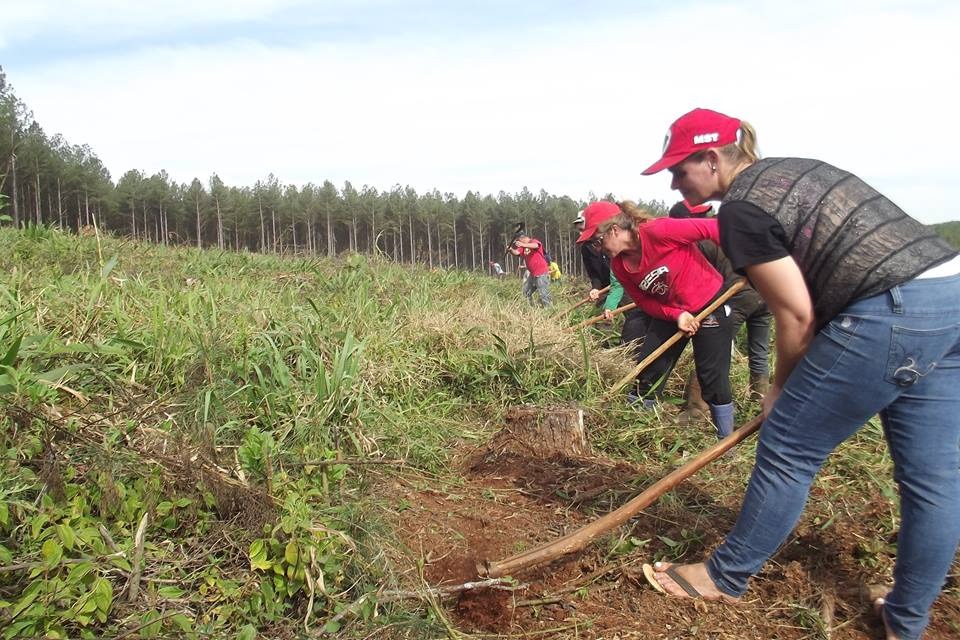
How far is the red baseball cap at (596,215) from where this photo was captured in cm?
391

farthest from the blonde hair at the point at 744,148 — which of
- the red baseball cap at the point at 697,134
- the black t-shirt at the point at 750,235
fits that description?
the black t-shirt at the point at 750,235

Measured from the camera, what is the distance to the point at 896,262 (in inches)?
65.3

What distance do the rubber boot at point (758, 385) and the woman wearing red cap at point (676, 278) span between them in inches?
36.5

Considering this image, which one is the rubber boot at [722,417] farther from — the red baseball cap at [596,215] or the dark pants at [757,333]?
the red baseball cap at [596,215]

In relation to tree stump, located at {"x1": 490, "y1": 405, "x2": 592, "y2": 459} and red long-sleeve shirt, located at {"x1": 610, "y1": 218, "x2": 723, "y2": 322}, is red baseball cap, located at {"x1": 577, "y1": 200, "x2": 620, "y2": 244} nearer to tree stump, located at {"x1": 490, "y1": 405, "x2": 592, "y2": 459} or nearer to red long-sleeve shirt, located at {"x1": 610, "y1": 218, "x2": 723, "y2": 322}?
red long-sleeve shirt, located at {"x1": 610, "y1": 218, "x2": 723, "y2": 322}

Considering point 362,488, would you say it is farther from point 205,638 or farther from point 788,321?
point 788,321

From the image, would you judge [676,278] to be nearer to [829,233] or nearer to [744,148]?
[744,148]

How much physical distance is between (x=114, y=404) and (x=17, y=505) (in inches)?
32.8

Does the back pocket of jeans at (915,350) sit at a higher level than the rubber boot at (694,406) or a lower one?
higher

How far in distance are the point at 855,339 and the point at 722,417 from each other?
2.10 m

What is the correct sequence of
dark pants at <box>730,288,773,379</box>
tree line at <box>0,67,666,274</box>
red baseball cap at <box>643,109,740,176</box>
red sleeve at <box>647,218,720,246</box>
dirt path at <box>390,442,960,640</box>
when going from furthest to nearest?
tree line at <box>0,67,666,274</box>, dark pants at <box>730,288,773,379</box>, red sleeve at <box>647,218,720,246</box>, dirt path at <box>390,442,960,640</box>, red baseball cap at <box>643,109,740,176</box>

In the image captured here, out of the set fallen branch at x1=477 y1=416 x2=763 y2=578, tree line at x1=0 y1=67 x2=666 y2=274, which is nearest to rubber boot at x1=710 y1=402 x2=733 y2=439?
fallen branch at x1=477 y1=416 x2=763 y2=578

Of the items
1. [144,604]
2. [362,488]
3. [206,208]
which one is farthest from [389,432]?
[206,208]

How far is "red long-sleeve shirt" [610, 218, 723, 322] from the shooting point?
12.0 feet
